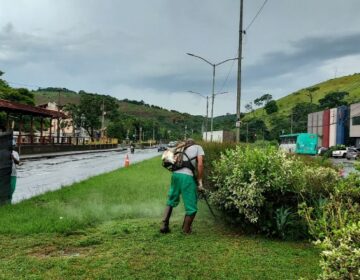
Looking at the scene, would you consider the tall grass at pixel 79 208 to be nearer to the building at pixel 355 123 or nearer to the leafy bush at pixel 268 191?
the leafy bush at pixel 268 191

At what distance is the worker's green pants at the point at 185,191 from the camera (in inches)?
301

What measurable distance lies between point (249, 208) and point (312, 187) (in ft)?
3.63

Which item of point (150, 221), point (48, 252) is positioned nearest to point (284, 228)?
point (150, 221)

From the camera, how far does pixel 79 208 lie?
10391mm

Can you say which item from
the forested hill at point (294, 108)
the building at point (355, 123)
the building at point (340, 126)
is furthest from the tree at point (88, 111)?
the building at point (355, 123)

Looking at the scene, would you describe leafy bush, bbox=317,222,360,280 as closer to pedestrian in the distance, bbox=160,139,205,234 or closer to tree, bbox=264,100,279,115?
pedestrian in the distance, bbox=160,139,205,234

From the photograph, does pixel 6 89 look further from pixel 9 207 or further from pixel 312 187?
pixel 312 187

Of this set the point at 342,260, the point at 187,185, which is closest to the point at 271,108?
the point at 187,185

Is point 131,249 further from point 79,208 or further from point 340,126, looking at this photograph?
point 340,126

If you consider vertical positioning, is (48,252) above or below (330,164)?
below

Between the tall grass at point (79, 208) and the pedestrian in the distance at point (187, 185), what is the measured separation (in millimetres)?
1634

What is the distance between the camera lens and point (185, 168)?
7.79m

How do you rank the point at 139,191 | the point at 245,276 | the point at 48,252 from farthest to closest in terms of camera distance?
the point at 139,191 → the point at 48,252 → the point at 245,276

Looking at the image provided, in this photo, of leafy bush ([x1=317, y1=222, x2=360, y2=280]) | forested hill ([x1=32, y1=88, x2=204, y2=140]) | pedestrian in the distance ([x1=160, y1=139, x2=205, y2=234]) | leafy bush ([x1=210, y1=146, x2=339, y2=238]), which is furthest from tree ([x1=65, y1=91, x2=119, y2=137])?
leafy bush ([x1=317, y1=222, x2=360, y2=280])
